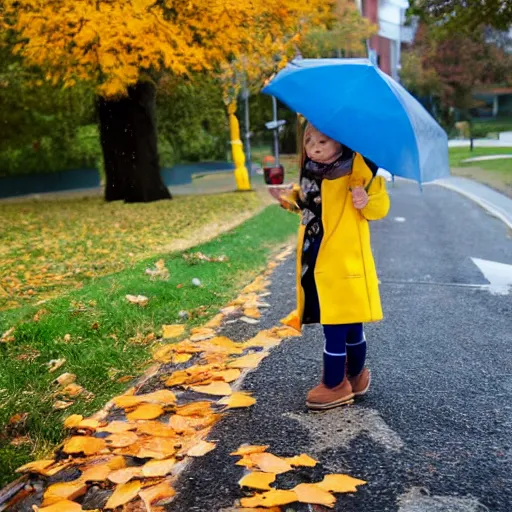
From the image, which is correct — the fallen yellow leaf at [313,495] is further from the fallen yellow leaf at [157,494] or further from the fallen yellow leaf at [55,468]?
the fallen yellow leaf at [55,468]

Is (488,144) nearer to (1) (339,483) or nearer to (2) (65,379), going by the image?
(2) (65,379)

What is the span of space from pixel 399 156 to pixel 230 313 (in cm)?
277

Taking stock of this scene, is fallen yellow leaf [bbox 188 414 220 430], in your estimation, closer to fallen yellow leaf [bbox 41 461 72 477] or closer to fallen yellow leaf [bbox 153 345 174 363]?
fallen yellow leaf [bbox 41 461 72 477]

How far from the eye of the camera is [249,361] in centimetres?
451

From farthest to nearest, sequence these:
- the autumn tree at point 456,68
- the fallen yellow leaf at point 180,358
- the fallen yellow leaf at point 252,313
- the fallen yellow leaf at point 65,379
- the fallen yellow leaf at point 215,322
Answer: the autumn tree at point 456,68 < the fallen yellow leaf at point 252,313 < the fallen yellow leaf at point 215,322 < the fallen yellow leaf at point 180,358 < the fallen yellow leaf at point 65,379

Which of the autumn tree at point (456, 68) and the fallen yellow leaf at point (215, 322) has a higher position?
the autumn tree at point (456, 68)

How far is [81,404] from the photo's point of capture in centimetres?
381

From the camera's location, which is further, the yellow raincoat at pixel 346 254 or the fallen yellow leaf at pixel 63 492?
the yellow raincoat at pixel 346 254

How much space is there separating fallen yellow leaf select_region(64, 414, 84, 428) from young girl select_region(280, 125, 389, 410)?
1147 millimetres

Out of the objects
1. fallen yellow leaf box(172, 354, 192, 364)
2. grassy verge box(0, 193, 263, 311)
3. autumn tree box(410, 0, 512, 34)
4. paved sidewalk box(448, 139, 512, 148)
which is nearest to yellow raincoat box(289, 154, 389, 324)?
fallen yellow leaf box(172, 354, 192, 364)

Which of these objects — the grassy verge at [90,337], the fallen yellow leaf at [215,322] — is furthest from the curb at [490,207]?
the fallen yellow leaf at [215,322]

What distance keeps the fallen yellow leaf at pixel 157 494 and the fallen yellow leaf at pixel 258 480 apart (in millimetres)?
281

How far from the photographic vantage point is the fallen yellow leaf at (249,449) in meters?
3.16

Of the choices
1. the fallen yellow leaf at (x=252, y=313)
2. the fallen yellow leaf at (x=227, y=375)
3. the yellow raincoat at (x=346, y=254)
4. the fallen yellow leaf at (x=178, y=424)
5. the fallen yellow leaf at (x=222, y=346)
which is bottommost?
the fallen yellow leaf at (x=252, y=313)
